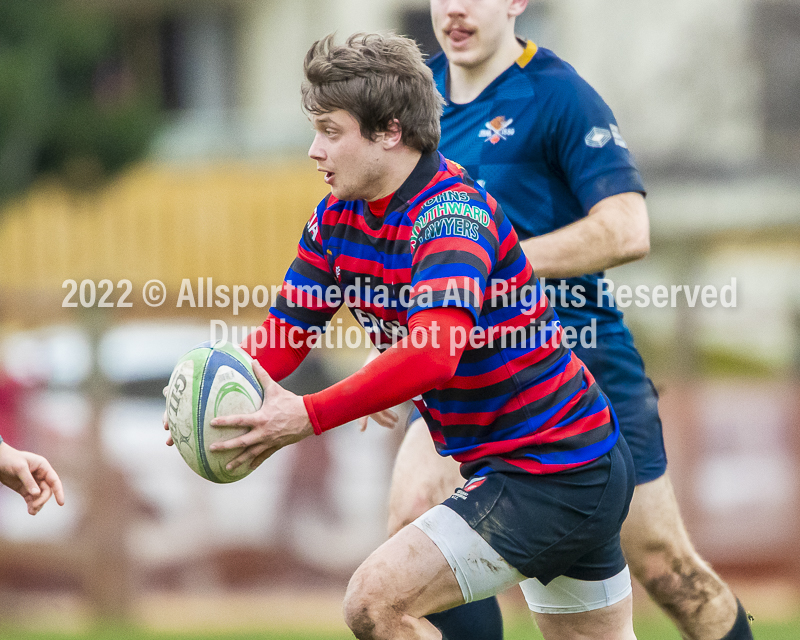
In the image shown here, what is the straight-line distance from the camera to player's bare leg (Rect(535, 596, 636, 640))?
139 inches

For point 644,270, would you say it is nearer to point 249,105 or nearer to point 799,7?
point 799,7

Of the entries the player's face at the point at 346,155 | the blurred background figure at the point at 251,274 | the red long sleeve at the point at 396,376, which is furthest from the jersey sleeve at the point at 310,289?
the blurred background figure at the point at 251,274

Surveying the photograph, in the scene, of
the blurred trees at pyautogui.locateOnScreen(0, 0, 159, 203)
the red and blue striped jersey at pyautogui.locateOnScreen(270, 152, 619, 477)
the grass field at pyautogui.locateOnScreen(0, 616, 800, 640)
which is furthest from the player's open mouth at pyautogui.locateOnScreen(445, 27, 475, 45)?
the blurred trees at pyautogui.locateOnScreen(0, 0, 159, 203)

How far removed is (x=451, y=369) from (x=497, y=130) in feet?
4.70

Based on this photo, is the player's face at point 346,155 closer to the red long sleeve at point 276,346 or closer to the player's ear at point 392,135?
the player's ear at point 392,135

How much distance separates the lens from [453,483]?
4.10 metres

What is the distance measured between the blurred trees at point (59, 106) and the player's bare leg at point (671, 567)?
28.6 feet

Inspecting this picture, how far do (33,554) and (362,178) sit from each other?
6.07 meters

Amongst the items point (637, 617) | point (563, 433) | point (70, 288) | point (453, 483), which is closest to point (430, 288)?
point (563, 433)

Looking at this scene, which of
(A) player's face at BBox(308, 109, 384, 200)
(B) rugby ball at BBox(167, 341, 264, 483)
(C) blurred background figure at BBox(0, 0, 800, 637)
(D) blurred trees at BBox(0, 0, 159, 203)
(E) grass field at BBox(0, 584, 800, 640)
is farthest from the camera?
(D) blurred trees at BBox(0, 0, 159, 203)

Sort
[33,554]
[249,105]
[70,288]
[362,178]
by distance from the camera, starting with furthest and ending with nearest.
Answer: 1. [249,105]
2. [70,288]
3. [33,554]
4. [362,178]

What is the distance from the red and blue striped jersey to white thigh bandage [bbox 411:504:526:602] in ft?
0.73

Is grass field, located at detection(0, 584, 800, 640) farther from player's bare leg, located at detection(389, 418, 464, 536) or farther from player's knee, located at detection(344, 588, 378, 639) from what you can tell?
player's knee, located at detection(344, 588, 378, 639)

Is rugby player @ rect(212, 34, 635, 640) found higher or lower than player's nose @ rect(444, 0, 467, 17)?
lower
